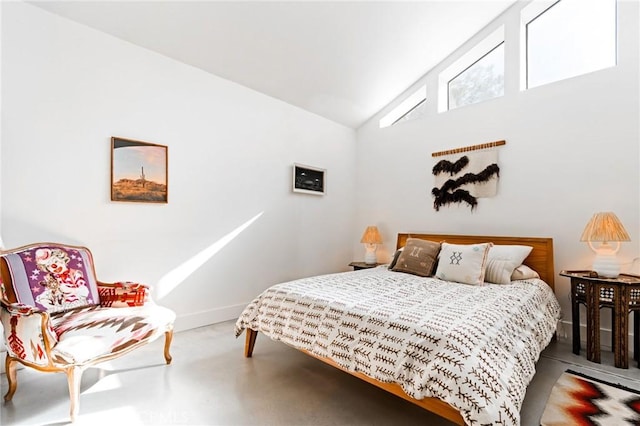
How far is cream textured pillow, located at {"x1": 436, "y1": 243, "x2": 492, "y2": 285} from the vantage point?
2758mm

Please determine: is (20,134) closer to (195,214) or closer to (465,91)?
(195,214)

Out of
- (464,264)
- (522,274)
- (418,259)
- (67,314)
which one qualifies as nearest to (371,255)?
(418,259)

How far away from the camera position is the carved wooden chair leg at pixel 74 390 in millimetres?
1678

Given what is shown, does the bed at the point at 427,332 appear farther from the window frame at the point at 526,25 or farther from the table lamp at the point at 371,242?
the window frame at the point at 526,25

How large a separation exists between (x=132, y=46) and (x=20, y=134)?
1135 millimetres

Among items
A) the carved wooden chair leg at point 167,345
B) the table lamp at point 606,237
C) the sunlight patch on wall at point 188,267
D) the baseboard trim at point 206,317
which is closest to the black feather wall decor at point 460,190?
the table lamp at point 606,237

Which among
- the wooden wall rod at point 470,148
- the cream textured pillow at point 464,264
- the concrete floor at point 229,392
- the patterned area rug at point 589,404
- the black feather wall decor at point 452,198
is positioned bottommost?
the concrete floor at point 229,392

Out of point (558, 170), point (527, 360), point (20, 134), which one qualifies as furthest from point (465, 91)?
point (20, 134)

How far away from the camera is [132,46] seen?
111 inches

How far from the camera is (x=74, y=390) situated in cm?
169

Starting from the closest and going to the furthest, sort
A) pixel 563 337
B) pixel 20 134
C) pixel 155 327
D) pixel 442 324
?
pixel 442 324, pixel 155 327, pixel 20 134, pixel 563 337

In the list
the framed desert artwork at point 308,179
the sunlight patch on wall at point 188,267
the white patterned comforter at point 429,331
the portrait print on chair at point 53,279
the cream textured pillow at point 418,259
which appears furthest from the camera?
the framed desert artwork at point 308,179

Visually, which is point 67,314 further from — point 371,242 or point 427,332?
point 371,242

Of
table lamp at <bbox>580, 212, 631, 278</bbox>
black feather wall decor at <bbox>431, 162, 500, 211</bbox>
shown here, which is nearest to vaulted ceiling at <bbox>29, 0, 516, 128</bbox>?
black feather wall decor at <bbox>431, 162, 500, 211</bbox>
